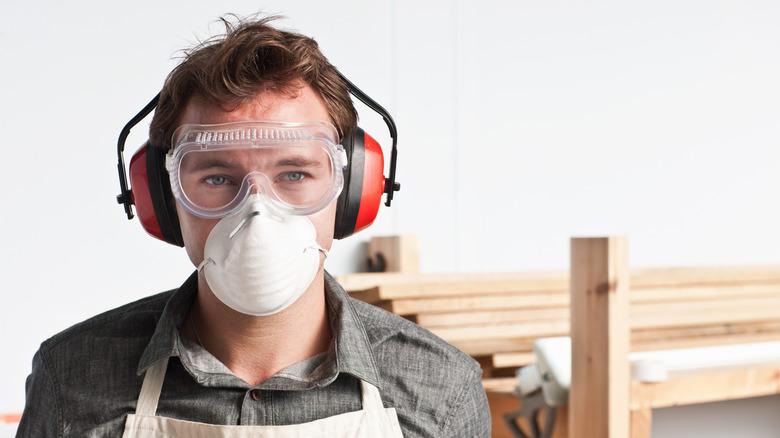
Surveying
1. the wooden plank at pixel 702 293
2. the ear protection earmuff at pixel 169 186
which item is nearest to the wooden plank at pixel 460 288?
the wooden plank at pixel 702 293

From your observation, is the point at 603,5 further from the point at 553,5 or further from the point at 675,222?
the point at 675,222

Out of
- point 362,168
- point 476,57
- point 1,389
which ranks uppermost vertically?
point 476,57

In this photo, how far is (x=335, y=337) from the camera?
1.51 metres

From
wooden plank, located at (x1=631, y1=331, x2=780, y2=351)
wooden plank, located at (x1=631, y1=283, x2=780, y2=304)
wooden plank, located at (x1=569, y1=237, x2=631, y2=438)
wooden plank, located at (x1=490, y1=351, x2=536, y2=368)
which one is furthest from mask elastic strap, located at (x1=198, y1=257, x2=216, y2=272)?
wooden plank, located at (x1=631, y1=283, x2=780, y2=304)

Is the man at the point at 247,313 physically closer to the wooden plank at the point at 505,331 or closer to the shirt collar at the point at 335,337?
the shirt collar at the point at 335,337

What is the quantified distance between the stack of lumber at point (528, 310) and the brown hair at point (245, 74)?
4.07 ft

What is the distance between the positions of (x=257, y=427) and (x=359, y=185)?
0.42 meters

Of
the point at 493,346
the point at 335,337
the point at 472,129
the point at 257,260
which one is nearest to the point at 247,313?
the point at 257,260

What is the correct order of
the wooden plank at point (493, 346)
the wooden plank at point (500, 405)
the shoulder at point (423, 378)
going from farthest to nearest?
the wooden plank at point (500, 405), the wooden plank at point (493, 346), the shoulder at point (423, 378)

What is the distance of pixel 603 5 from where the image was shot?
3938 mm

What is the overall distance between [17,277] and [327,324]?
1.60 metres

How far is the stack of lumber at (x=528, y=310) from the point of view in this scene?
2.68 m

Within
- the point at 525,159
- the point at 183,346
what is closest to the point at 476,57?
the point at 525,159

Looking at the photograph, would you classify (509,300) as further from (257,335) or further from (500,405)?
(257,335)
